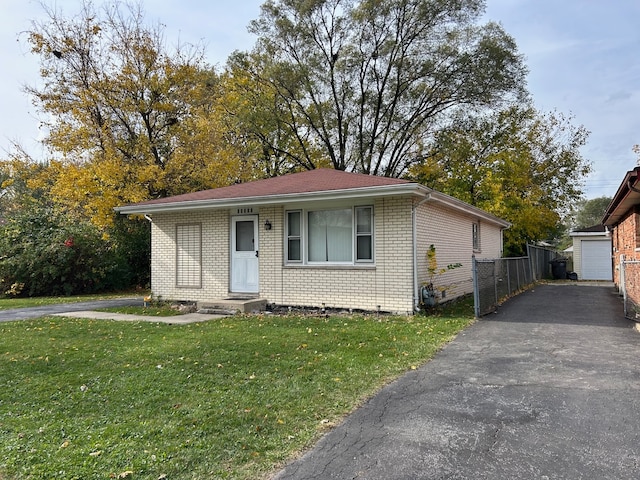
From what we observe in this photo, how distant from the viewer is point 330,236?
33.9ft

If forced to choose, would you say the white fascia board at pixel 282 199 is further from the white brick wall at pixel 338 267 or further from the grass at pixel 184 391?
the grass at pixel 184 391

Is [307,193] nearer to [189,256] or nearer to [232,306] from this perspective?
[232,306]

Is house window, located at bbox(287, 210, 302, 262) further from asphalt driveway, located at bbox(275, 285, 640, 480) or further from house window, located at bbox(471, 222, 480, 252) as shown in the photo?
house window, located at bbox(471, 222, 480, 252)

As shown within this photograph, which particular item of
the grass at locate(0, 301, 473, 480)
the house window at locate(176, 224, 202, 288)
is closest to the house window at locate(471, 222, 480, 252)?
the grass at locate(0, 301, 473, 480)

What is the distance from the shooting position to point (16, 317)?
10344mm

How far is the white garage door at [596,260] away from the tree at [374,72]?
9.77 metres

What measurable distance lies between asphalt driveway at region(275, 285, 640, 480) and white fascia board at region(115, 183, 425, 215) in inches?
131

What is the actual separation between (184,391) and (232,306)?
5.79m

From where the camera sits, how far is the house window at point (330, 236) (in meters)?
9.94

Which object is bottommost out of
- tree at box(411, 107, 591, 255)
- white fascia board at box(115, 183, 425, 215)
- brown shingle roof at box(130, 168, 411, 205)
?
white fascia board at box(115, 183, 425, 215)

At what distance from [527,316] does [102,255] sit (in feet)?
52.4

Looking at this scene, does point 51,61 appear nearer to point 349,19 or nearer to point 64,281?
point 64,281

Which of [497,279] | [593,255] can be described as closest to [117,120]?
[497,279]

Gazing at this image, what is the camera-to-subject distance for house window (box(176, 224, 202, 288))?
11984 millimetres
